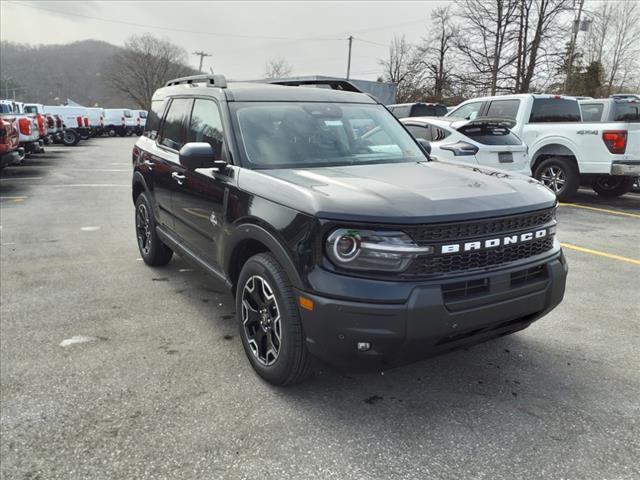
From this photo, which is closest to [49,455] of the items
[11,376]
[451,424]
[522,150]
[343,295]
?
[11,376]

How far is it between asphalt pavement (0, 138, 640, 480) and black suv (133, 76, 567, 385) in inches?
14.9

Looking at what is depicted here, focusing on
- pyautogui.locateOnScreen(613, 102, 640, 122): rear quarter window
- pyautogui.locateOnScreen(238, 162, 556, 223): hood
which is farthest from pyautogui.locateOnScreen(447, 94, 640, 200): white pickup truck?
pyautogui.locateOnScreen(238, 162, 556, 223): hood

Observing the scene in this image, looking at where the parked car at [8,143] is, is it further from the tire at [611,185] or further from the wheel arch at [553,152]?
the tire at [611,185]

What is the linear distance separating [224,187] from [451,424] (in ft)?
6.59

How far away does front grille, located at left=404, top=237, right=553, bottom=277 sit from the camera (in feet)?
8.01

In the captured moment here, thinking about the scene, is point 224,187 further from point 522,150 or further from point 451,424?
point 522,150

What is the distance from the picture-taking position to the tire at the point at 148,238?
5.23m

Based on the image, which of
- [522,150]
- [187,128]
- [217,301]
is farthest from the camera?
[522,150]

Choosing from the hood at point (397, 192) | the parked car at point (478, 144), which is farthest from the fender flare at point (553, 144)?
the hood at point (397, 192)

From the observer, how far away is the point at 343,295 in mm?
2398

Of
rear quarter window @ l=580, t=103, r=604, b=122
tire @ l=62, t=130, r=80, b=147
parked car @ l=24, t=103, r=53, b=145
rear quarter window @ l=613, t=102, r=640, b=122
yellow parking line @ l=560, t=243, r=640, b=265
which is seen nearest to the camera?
yellow parking line @ l=560, t=243, r=640, b=265

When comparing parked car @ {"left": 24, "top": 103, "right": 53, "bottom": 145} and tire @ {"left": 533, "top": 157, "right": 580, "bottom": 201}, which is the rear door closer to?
tire @ {"left": 533, "top": 157, "right": 580, "bottom": 201}

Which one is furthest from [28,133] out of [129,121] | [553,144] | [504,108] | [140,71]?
[140,71]

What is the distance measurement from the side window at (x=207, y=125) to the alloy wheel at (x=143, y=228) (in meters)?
1.52
